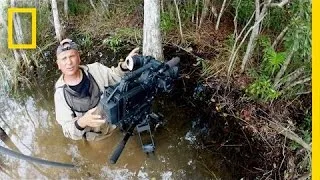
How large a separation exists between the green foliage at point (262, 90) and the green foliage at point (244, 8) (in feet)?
2.61

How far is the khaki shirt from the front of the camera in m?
2.87

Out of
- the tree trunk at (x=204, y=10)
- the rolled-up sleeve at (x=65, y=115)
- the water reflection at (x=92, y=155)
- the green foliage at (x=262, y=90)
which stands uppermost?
the tree trunk at (x=204, y=10)

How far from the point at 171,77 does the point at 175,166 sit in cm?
95

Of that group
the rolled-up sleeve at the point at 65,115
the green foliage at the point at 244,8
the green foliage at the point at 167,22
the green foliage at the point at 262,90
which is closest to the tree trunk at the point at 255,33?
the green foliage at the point at 262,90

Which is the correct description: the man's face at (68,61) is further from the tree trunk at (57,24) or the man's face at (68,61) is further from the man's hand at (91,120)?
the tree trunk at (57,24)

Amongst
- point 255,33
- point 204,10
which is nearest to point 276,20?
point 255,33

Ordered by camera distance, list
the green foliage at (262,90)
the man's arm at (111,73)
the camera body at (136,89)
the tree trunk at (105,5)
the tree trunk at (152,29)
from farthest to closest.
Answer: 1. the tree trunk at (105,5)
2. the tree trunk at (152,29)
3. the green foliage at (262,90)
4. the man's arm at (111,73)
5. the camera body at (136,89)

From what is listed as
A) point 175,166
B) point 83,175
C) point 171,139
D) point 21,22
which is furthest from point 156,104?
point 21,22

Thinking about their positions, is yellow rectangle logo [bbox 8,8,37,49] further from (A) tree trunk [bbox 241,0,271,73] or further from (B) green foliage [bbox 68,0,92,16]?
(A) tree trunk [bbox 241,0,271,73]

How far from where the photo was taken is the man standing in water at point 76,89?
9.07 ft

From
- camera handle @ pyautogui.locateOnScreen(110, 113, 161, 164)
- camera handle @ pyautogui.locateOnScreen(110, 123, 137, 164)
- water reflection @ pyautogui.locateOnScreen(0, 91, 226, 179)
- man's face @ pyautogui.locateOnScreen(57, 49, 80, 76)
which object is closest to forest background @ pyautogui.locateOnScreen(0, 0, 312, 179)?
water reflection @ pyautogui.locateOnScreen(0, 91, 226, 179)

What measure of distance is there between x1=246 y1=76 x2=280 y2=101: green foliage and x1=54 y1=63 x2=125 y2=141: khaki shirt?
142 cm

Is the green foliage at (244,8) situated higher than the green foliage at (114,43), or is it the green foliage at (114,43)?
the green foliage at (244,8)

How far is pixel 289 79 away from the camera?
3625 millimetres
